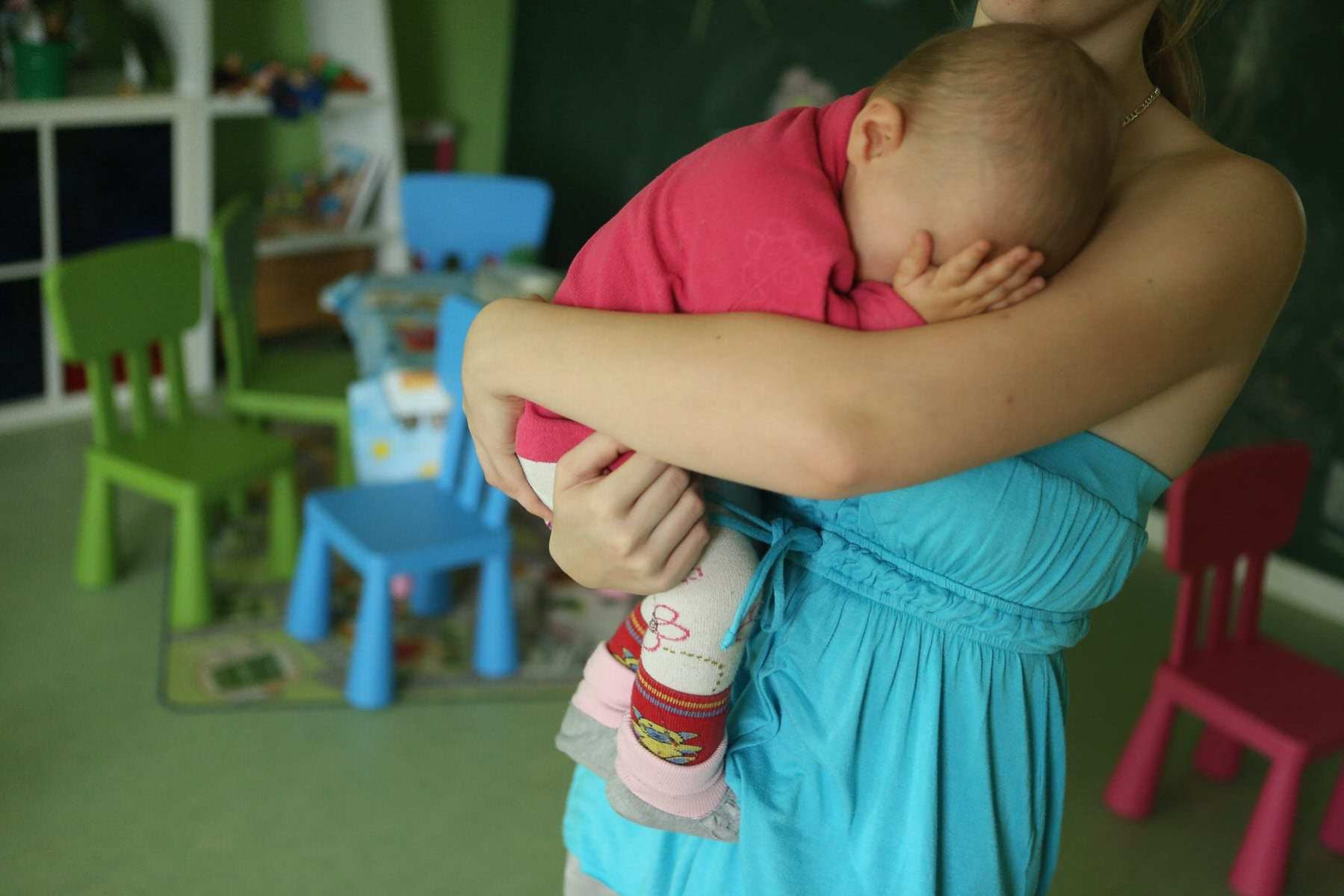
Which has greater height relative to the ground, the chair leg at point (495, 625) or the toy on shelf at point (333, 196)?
the toy on shelf at point (333, 196)

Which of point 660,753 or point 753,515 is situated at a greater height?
point 753,515

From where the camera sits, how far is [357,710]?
272cm

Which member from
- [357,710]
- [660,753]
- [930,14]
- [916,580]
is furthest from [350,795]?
[930,14]

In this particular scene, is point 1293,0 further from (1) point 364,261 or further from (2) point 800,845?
(1) point 364,261

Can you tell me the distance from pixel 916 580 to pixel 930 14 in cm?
324

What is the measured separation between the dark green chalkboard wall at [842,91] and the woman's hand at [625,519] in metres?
2.13

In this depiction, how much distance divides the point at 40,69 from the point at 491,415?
3.62m

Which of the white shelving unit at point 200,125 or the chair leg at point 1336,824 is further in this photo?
the white shelving unit at point 200,125

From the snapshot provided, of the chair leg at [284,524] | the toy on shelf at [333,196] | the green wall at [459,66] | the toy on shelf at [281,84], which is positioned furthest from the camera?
the green wall at [459,66]

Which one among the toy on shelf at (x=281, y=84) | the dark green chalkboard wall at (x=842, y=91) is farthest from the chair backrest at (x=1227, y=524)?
the toy on shelf at (x=281, y=84)

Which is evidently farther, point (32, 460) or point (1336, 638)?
point (32, 460)

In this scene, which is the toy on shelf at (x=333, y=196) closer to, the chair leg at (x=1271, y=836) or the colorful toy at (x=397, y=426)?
the colorful toy at (x=397, y=426)

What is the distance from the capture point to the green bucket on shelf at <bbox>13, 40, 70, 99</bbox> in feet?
12.6

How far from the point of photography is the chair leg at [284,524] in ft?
10.6
